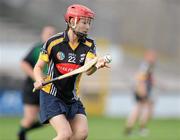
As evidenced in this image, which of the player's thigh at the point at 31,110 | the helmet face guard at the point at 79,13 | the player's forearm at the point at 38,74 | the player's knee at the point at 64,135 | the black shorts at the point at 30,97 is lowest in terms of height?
the player's thigh at the point at 31,110

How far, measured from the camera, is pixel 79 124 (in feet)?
32.6

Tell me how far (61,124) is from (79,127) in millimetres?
311

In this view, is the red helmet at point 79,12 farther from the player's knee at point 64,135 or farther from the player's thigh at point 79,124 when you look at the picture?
the player's knee at point 64,135

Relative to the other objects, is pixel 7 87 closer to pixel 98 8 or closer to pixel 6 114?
pixel 6 114

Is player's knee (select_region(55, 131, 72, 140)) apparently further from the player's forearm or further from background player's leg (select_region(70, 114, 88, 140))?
the player's forearm

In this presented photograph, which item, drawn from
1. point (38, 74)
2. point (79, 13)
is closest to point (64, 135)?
point (38, 74)

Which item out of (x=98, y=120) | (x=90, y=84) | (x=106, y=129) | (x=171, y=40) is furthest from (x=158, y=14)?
(x=106, y=129)

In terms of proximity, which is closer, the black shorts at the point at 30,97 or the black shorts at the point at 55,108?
the black shorts at the point at 55,108

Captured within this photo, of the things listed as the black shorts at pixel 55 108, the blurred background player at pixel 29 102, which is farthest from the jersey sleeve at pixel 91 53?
the blurred background player at pixel 29 102

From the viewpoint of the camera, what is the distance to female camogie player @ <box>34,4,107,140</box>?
9.84 metres

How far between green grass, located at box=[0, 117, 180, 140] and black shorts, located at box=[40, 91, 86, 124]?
5862 mm

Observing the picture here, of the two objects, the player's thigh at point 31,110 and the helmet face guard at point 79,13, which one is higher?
the helmet face guard at point 79,13

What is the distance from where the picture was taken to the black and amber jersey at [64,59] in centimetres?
996

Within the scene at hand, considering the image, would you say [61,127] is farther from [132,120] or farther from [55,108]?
[132,120]
